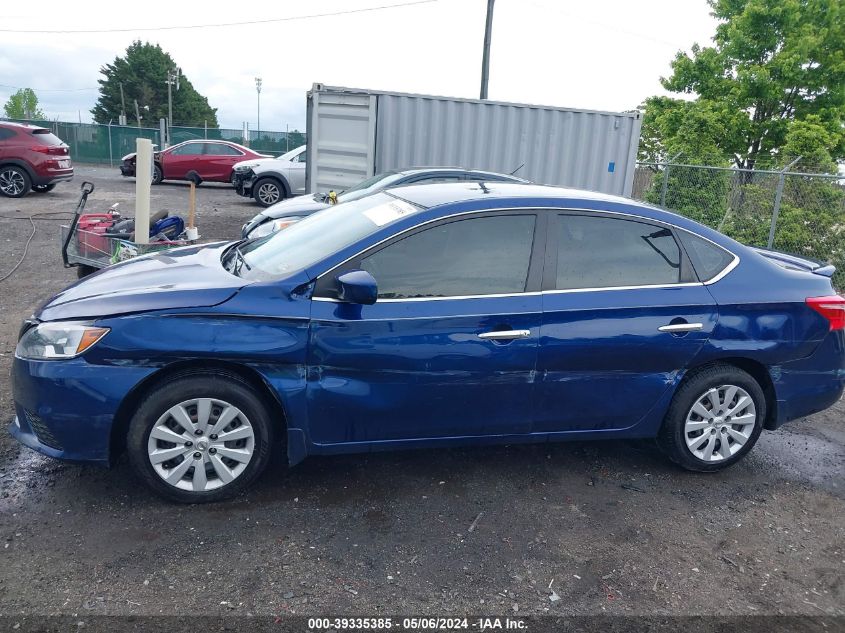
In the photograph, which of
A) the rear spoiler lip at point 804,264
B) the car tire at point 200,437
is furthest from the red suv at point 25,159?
the rear spoiler lip at point 804,264

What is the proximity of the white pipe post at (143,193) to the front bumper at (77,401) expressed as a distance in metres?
2.82

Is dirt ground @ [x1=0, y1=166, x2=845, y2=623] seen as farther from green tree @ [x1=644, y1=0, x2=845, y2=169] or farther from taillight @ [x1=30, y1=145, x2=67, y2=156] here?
green tree @ [x1=644, y1=0, x2=845, y2=169]

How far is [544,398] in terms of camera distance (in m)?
3.98

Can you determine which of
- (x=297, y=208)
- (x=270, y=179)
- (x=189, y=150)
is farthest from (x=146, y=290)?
(x=189, y=150)

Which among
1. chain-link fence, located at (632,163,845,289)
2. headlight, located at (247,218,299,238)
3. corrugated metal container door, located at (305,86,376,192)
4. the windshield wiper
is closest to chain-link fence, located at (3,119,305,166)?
corrugated metal container door, located at (305,86,376,192)

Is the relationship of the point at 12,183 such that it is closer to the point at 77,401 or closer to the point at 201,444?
the point at 77,401

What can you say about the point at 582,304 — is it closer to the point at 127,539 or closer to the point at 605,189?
the point at 127,539

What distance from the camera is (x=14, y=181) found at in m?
16.5

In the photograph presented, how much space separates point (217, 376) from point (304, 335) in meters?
0.48

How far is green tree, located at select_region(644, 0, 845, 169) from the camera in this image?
2095 cm

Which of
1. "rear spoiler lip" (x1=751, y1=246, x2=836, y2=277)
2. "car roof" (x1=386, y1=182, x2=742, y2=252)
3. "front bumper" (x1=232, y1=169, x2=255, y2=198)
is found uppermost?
"car roof" (x1=386, y1=182, x2=742, y2=252)

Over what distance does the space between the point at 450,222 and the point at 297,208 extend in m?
6.18

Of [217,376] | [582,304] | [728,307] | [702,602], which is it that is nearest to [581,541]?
[702,602]

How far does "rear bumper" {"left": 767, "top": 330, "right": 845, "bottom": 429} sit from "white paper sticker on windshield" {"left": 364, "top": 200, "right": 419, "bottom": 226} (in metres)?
2.43
